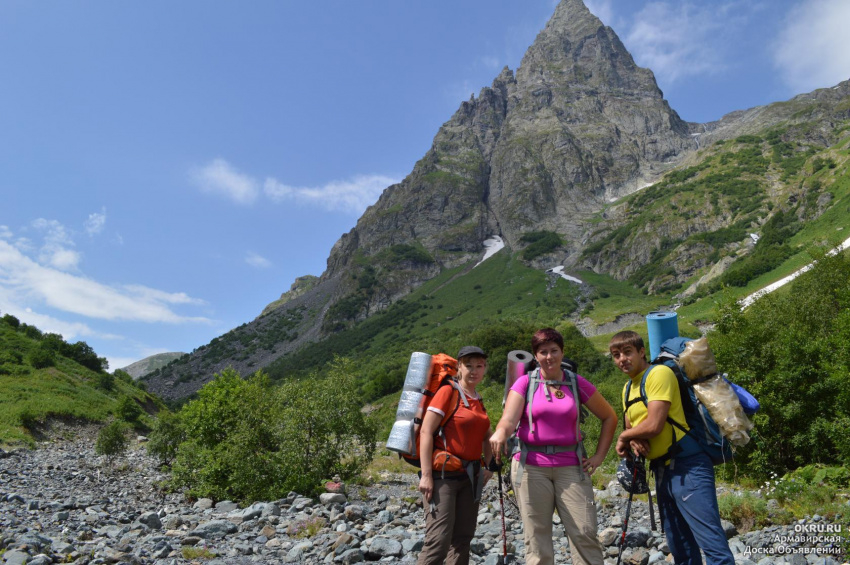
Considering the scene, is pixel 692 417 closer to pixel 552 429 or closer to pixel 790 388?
pixel 552 429

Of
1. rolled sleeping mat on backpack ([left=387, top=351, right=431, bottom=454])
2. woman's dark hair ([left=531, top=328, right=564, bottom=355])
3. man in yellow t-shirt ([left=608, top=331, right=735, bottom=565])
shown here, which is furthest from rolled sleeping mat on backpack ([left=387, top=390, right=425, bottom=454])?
man in yellow t-shirt ([left=608, top=331, right=735, bottom=565])

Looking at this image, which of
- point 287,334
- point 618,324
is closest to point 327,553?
point 618,324

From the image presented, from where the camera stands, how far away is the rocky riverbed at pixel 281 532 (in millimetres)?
7152

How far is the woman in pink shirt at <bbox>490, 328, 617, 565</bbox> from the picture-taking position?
4.36 meters

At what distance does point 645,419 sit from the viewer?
171 inches

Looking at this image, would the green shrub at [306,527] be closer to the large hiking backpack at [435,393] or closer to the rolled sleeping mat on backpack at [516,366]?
the large hiking backpack at [435,393]

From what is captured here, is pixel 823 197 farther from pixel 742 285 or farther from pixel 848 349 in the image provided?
pixel 848 349

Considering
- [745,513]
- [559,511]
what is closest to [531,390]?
[559,511]

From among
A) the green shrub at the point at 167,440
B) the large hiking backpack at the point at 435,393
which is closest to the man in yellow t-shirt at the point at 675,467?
the large hiking backpack at the point at 435,393

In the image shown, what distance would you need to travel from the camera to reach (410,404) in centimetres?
515

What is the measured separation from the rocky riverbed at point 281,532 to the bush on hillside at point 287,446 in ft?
2.60

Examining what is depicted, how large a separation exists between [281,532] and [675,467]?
374 inches

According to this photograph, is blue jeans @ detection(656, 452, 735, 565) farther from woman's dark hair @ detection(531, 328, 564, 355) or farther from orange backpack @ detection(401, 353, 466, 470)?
orange backpack @ detection(401, 353, 466, 470)

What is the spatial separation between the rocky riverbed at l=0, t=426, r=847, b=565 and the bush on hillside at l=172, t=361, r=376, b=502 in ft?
2.60
